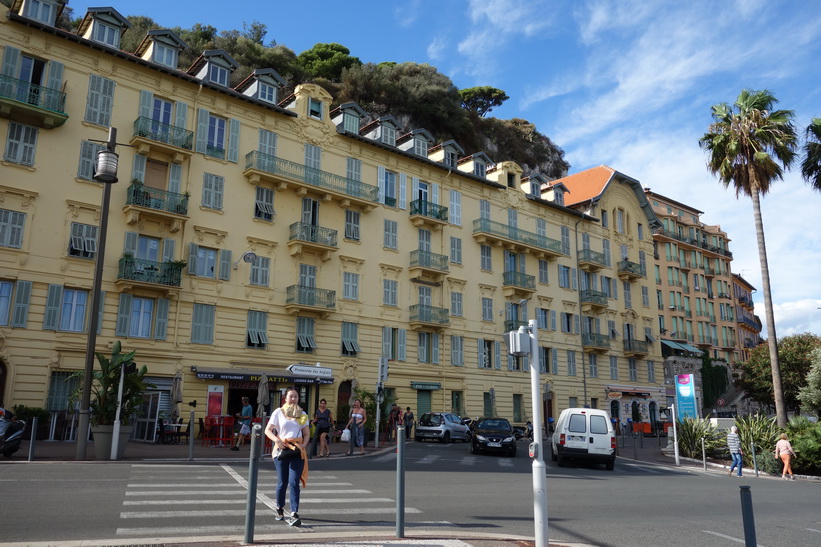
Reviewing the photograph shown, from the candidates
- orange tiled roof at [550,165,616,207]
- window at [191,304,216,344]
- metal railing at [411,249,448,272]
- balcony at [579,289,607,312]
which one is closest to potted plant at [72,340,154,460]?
window at [191,304,216,344]

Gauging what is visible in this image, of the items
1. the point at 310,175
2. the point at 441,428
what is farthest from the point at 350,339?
the point at 310,175

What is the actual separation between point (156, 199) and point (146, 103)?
4345 mm

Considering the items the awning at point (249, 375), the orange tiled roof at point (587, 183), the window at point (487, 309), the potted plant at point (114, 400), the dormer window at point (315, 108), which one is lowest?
the potted plant at point (114, 400)

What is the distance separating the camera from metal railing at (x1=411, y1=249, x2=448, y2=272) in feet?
112

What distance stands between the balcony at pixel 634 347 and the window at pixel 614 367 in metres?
1.13

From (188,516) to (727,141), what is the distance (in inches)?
1129

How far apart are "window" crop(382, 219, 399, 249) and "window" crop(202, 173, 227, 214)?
907 cm

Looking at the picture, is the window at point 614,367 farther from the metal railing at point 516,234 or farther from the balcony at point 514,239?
the metal railing at point 516,234

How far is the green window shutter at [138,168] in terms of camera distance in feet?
85.1

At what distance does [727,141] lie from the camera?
95.6 ft

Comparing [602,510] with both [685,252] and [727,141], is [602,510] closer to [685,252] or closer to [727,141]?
[727,141]

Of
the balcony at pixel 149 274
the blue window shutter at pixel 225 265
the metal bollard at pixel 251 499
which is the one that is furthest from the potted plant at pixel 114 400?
the blue window shutter at pixel 225 265

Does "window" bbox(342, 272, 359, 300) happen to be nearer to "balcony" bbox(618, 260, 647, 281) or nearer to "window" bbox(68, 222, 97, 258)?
"window" bbox(68, 222, 97, 258)

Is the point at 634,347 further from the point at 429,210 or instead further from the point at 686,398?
the point at 429,210
